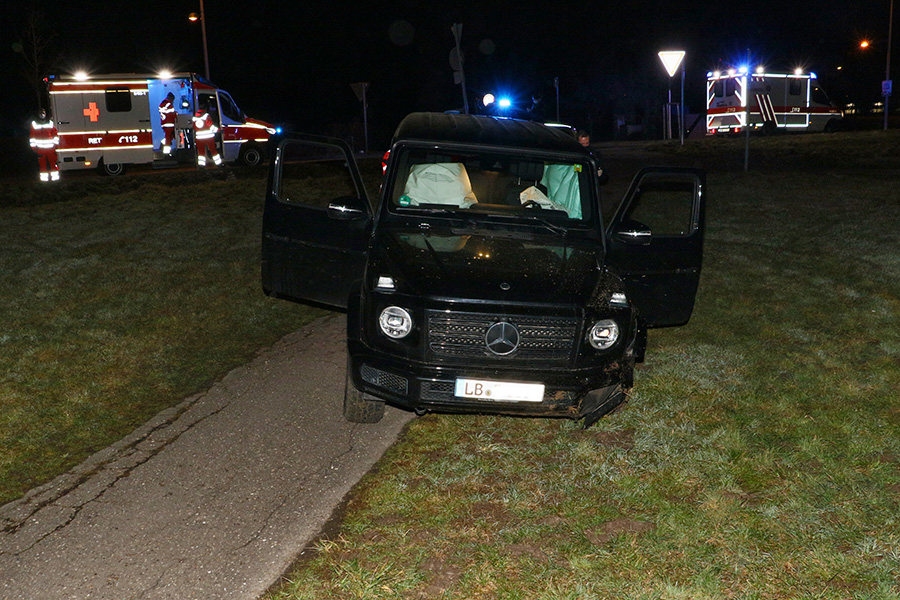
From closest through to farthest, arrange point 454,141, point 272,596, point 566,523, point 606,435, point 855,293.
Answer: point 272,596 → point 566,523 → point 606,435 → point 454,141 → point 855,293

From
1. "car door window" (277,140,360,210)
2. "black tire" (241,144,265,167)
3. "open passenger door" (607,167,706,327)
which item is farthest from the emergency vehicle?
"open passenger door" (607,167,706,327)

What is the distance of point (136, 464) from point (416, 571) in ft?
6.90

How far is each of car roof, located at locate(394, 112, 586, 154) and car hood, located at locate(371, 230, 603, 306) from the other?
746 mm

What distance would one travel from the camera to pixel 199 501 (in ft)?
14.6

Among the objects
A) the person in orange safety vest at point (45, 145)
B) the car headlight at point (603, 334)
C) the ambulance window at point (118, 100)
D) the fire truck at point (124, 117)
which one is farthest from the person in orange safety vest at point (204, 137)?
the car headlight at point (603, 334)

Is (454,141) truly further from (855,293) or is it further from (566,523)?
(855,293)

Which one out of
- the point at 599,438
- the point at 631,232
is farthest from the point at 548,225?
the point at 599,438

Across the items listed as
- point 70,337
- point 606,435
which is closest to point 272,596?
point 606,435

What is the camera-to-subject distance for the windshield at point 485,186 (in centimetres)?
578

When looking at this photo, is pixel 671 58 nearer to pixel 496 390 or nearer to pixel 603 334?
pixel 603 334

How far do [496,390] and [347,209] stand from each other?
5.62ft

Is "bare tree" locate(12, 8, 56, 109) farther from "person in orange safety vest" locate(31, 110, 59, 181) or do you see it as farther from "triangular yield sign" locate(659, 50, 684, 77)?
"triangular yield sign" locate(659, 50, 684, 77)

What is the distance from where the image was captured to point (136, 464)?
16.4 ft

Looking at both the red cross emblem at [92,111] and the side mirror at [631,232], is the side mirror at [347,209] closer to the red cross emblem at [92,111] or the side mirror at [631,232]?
the side mirror at [631,232]
